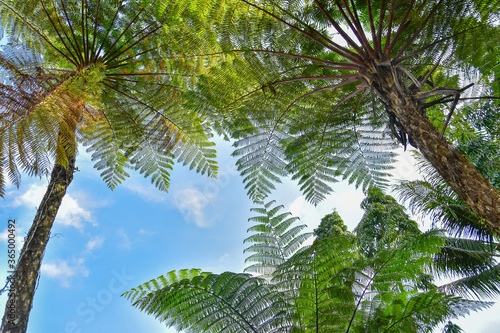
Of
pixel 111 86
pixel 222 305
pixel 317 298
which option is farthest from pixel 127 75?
pixel 317 298

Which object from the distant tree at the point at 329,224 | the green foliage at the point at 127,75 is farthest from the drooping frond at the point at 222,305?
the distant tree at the point at 329,224

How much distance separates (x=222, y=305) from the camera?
1.84 m

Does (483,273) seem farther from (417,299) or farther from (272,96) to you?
(272,96)

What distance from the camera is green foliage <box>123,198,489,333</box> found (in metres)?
1.78

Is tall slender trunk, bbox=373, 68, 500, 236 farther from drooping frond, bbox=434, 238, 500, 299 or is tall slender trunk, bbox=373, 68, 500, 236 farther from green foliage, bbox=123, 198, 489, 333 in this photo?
drooping frond, bbox=434, 238, 500, 299

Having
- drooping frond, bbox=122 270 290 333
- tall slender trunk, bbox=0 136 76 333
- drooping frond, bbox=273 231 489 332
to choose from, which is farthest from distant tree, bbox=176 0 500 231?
tall slender trunk, bbox=0 136 76 333

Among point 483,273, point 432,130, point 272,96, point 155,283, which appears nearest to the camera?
point 432,130

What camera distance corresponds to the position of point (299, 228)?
8.15ft

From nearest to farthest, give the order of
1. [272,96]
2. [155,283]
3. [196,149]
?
[155,283] < [272,96] < [196,149]

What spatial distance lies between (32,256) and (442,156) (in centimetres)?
305

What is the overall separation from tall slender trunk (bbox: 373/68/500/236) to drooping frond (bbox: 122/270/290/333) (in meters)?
1.20

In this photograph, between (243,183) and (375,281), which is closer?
(375,281)

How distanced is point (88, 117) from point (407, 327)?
283 cm

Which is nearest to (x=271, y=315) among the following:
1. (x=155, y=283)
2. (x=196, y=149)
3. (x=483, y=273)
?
(x=155, y=283)
